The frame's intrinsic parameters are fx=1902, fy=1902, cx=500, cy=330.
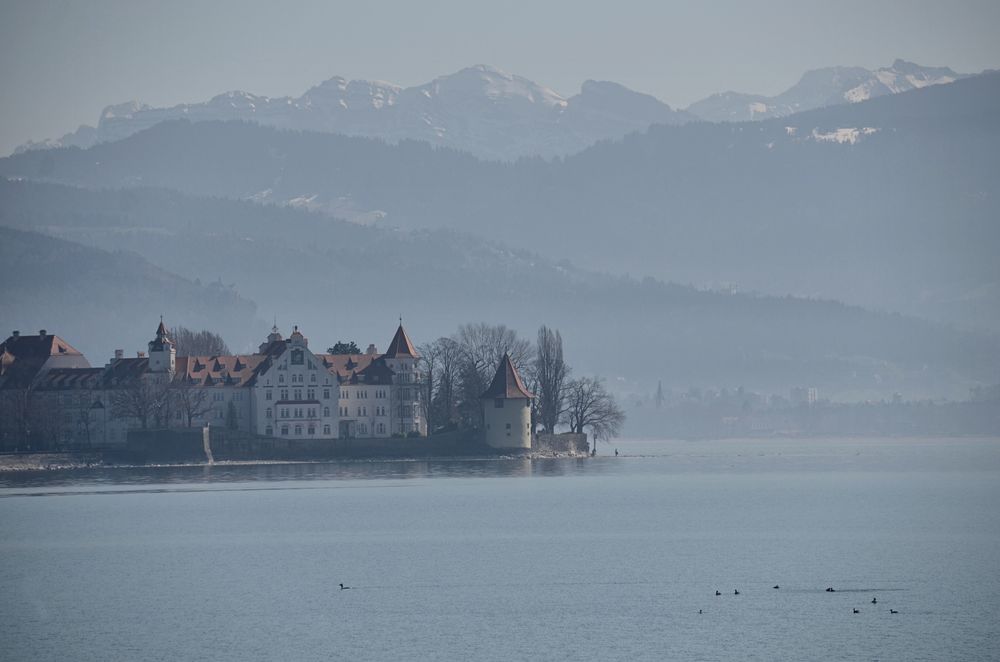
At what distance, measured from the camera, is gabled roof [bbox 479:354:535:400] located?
176000 mm

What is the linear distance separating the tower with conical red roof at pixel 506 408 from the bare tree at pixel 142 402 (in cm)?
3037

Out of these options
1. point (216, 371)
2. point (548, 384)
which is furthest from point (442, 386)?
point (216, 371)

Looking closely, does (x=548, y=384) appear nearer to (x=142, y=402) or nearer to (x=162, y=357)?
(x=162, y=357)

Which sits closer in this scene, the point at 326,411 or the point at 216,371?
the point at 326,411

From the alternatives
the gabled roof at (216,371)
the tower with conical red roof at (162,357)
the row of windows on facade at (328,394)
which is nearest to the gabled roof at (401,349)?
the row of windows on facade at (328,394)

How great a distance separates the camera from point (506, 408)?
177000mm

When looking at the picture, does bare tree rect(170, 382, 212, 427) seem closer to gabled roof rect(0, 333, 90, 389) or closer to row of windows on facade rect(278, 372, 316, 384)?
row of windows on facade rect(278, 372, 316, 384)

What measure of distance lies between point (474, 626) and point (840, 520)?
4561 centimetres

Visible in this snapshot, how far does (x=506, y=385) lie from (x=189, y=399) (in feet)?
101

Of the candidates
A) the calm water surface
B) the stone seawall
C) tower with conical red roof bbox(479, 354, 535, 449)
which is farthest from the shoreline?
the calm water surface

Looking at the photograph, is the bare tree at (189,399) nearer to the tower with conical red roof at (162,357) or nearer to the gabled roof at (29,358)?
the tower with conical red roof at (162,357)

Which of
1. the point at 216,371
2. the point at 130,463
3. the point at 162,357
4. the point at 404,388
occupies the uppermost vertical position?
the point at 162,357

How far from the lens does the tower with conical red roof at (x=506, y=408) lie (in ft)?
579

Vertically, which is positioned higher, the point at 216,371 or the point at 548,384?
the point at 216,371
